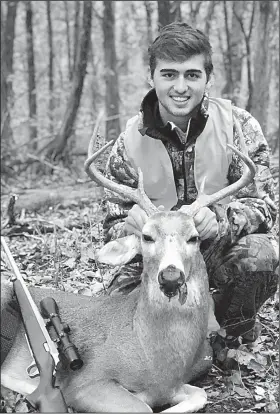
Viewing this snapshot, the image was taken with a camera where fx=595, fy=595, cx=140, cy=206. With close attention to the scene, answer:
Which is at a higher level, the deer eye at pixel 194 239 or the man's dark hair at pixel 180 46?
the man's dark hair at pixel 180 46

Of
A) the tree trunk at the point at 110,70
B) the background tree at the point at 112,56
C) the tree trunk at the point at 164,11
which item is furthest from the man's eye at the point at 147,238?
the tree trunk at the point at 110,70

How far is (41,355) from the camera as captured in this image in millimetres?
3324

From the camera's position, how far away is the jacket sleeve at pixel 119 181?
4379 millimetres

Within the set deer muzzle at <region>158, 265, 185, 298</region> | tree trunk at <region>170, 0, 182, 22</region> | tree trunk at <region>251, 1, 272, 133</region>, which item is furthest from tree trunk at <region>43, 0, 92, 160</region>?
deer muzzle at <region>158, 265, 185, 298</region>

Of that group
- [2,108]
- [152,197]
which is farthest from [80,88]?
[152,197]

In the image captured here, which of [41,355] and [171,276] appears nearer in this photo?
[171,276]

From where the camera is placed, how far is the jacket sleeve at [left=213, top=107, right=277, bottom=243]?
4.22 metres

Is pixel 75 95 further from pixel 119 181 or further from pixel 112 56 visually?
pixel 119 181

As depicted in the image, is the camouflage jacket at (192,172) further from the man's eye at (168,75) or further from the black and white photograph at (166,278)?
the man's eye at (168,75)

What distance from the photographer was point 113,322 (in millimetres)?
3836

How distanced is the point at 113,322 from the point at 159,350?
18.1 inches

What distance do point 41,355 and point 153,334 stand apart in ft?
2.21

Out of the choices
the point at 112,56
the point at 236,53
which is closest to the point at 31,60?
the point at 112,56

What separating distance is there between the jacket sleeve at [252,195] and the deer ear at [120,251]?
2.35 feet
